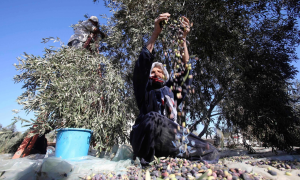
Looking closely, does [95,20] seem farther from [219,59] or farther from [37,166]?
[37,166]

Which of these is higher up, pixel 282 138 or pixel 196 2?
pixel 196 2

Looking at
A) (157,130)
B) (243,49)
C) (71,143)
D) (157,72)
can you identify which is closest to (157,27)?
(157,72)

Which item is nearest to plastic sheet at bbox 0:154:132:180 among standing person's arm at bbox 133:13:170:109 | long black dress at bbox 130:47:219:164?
long black dress at bbox 130:47:219:164

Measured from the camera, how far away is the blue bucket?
2.51m

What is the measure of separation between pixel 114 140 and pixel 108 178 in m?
2.25

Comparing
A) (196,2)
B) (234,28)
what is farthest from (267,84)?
(196,2)

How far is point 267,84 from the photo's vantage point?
14.6 ft

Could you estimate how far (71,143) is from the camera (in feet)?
8.39

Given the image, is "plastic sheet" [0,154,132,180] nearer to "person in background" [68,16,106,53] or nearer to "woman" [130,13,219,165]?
"woman" [130,13,219,165]

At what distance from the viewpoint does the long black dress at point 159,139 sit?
1917 millimetres

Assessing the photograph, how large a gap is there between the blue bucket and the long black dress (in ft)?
3.43

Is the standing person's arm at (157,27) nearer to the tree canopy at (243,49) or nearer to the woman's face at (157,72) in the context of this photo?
the woman's face at (157,72)

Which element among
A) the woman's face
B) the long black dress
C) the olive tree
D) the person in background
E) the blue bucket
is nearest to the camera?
the long black dress

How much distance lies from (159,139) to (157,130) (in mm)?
105
